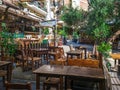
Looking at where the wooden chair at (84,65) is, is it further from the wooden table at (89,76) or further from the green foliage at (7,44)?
the green foliage at (7,44)

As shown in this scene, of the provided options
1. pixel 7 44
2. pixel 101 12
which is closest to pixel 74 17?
A: pixel 101 12

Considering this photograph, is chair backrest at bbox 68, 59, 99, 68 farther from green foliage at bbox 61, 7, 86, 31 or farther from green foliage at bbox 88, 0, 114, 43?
green foliage at bbox 61, 7, 86, 31

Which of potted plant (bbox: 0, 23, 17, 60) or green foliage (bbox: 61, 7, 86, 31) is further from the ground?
green foliage (bbox: 61, 7, 86, 31)

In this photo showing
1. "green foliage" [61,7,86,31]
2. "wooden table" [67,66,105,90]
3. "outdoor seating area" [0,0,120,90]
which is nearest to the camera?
"wooden table" [67,66,105,90]

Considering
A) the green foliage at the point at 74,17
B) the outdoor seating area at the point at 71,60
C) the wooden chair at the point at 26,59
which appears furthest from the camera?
the green foliage at the point at 74,17

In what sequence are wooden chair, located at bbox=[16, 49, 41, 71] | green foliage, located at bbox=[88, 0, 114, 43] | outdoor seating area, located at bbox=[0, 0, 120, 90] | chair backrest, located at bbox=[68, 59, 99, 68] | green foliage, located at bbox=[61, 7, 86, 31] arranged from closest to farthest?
outdoor seating area, located at bbox=[0, 0, 120, 90]
chair backrest, located at bbox=[68, 59, 99, 68]
wooden chair, located at bbox=[16, 49, 41, 71]
green foliage, located at bbox=[88, 0, 114, 43]
green foliage, located at bbox=[61, 7, 86, 31]

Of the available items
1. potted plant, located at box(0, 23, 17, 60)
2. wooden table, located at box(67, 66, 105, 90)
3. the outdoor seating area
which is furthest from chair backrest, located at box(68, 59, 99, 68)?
potted plant, located at box(0, 23, 17, 60)

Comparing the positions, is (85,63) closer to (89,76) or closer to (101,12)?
(89,76)

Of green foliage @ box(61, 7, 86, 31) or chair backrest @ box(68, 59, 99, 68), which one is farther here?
green foliage @ box(61, 7, 86, 31)

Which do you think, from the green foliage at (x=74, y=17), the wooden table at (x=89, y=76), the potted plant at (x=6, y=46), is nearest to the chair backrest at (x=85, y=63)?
the wooden table at (x=89, y=76)

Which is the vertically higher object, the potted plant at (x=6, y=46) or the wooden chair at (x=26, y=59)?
the potted plant at (x=6, y=46)

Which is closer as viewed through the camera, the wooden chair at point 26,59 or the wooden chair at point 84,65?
the wooden chair at point 84,65

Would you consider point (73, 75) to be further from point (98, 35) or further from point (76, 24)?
point (76, 24)

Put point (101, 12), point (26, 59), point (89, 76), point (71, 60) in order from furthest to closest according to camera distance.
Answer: point (101, 12)
point (26, 59)
point (71, 60)
point (89, 76)
